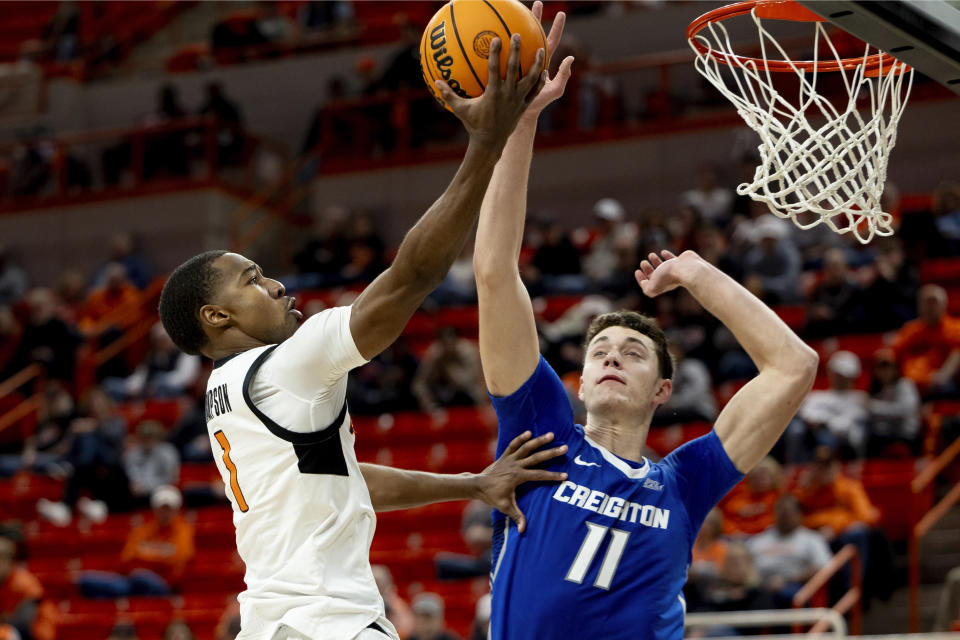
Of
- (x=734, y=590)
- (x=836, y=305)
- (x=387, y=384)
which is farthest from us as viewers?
(x=387, y=384)

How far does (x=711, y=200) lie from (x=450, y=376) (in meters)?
3.24

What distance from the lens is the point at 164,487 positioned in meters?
11.9

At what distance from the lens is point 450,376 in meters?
11.9

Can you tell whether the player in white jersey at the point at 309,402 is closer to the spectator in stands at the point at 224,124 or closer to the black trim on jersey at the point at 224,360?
the black trim on jersey at the point at 224,360

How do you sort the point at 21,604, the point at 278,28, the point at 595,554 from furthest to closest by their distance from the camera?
1. the point at 278,28
2. the point at 21,604
3. the point at 595,554

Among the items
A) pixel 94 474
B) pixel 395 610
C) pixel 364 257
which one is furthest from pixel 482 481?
pixel 364 257

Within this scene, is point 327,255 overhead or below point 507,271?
below

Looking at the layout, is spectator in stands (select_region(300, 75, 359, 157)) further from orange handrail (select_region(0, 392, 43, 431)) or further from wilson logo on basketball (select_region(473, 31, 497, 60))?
wilson logo on basketball (select_region(473, 31, 497, 60))

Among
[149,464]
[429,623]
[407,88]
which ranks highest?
[407,88]

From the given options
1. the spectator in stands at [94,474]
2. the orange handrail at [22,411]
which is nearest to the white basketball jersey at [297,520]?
the spectator in stands at [94,474]

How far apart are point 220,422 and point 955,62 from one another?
7.02ft

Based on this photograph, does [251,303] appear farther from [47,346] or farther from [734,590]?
[47,346]

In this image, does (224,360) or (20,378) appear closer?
(224,360)

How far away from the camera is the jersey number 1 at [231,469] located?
334 centimetres
